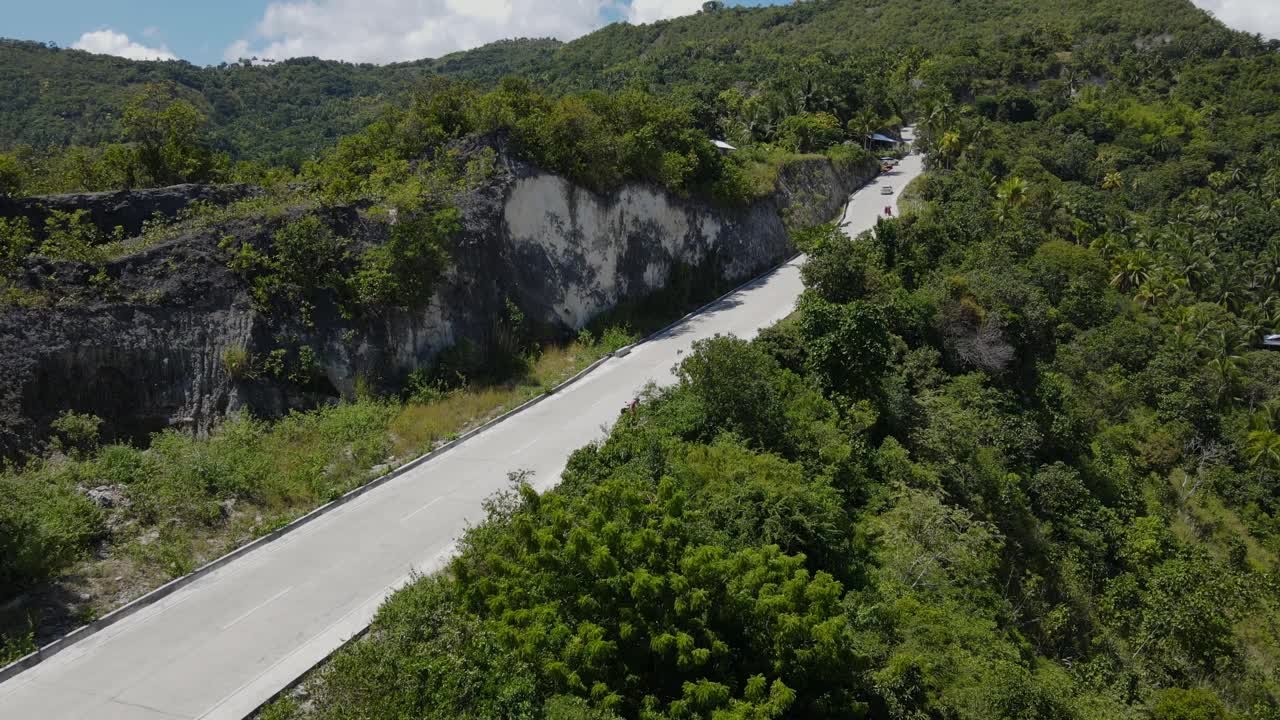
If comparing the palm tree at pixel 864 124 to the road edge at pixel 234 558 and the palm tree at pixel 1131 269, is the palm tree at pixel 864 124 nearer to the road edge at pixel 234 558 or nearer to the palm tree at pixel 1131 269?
the palm tree at pixel 1131 269

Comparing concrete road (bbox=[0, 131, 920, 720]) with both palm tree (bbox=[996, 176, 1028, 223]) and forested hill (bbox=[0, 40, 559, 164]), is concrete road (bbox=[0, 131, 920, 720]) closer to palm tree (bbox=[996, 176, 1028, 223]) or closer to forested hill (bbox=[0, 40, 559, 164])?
palm tree (bbox=[996, 176, 1028, 223])

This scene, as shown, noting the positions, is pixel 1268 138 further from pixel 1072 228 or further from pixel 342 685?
pixel 342 685

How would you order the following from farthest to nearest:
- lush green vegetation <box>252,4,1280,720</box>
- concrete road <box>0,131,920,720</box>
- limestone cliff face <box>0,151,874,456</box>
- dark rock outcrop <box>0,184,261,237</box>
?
dark rock outcrop <box>0,184,261,237</box> < limestone cliff face <box>0,151,874,456</box> < concrete road <box>0,131,920,720</box> < lush green vegetation <box>252,4,1280,720</box>

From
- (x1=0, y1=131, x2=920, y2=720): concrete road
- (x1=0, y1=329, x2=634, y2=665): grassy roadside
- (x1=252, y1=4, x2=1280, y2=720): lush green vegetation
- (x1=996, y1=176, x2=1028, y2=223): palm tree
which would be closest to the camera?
(x1=252, y1=4, x2=1280, y2=720): lush green vegetation

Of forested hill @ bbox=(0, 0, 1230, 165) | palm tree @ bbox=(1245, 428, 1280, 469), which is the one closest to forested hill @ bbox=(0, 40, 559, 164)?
forested hill @ bbox=(0, 0, 1230, 165)

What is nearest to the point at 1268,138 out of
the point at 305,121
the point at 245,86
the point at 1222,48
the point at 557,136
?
the point at 1222,48

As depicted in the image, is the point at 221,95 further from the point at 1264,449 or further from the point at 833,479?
the point at 1264,449

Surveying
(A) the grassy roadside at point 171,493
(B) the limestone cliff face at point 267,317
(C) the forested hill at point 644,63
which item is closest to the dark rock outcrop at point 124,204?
(B) the limestone cliff face at point 267,317

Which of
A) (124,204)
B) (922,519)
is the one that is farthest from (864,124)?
(124,204)
